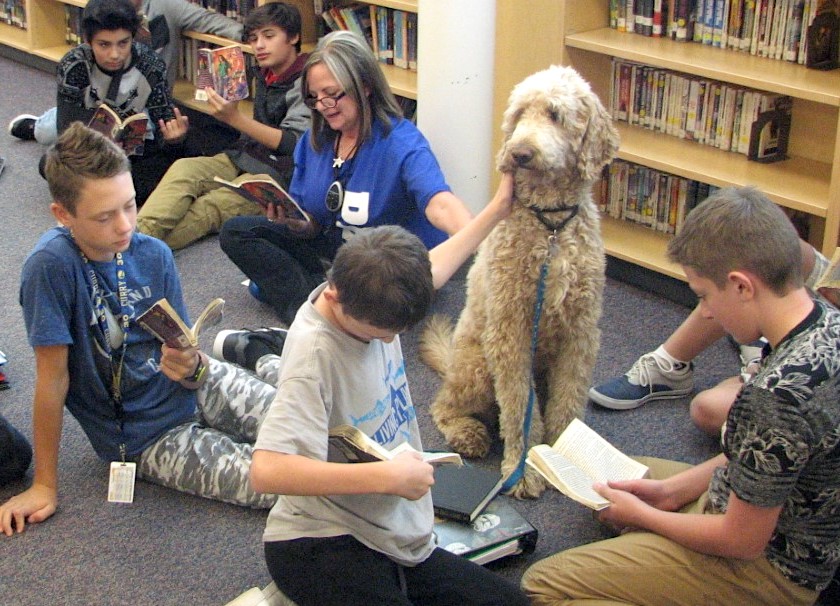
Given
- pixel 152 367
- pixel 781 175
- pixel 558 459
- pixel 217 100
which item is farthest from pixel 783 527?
pixel 217 100

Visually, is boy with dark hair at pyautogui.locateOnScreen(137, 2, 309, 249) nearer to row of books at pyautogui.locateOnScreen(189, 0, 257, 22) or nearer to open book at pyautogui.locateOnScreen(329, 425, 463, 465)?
row of books at pyautogui.locateOnScreen(189, 0, 257, 22)

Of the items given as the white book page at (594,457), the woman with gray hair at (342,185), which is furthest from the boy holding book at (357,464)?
the woman with gray hair at (342,185)

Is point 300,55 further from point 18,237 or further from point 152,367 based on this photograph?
point 152,367

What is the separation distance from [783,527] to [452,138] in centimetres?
198

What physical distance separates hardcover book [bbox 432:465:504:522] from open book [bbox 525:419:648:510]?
8.1 inches

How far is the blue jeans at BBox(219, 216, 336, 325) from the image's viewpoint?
128 inches

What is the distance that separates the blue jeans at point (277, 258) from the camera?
325 centimetres

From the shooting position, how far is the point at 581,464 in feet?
6.95

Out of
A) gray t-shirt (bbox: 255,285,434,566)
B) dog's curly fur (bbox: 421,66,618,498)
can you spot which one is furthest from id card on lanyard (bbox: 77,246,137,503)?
dog's curly fur (bbox: 421,66,618,498)

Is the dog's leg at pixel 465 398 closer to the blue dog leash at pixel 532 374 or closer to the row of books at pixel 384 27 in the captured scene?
the blue dog leash at pixel 532 374

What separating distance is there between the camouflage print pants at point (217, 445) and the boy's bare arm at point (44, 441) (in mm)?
224

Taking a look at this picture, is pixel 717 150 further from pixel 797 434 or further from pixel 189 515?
pixel 189 515

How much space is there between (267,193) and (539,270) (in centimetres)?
109

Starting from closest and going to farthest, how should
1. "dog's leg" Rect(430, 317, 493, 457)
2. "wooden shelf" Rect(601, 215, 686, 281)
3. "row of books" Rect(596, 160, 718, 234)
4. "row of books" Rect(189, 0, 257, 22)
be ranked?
"dog's leg" Rect(430, 317, 493, 457), "wooden shelf" Rect(601, 215, 686, 281), "row of books" Rect(596, 160, 718, 234), "row of books" Rect(189, 0, 257, 22)
